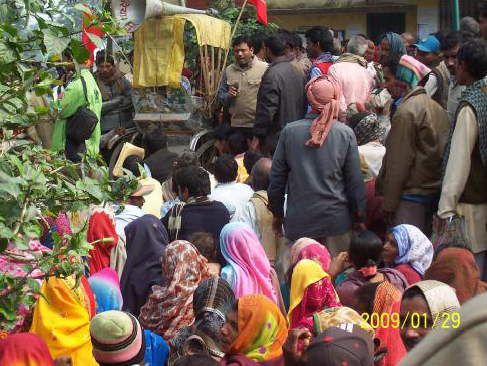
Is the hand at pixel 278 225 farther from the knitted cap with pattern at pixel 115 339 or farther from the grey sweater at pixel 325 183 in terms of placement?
the knitted cap with pattern at pixel 115 339

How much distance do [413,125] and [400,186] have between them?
432mm

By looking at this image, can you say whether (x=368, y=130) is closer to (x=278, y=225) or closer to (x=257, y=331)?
(x=278, y=225)

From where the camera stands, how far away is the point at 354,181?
6469mm

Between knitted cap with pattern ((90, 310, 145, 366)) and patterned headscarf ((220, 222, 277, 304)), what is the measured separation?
131 cm

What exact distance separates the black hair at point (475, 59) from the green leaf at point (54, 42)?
12.0 ft

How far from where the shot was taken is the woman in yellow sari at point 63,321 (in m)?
5.00

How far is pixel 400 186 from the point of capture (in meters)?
6.47

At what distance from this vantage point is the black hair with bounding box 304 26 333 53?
31.1ft

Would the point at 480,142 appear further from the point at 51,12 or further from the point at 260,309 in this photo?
the point at 51,12

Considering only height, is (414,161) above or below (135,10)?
below

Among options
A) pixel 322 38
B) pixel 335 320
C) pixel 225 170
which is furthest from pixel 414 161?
pixel 322 38
